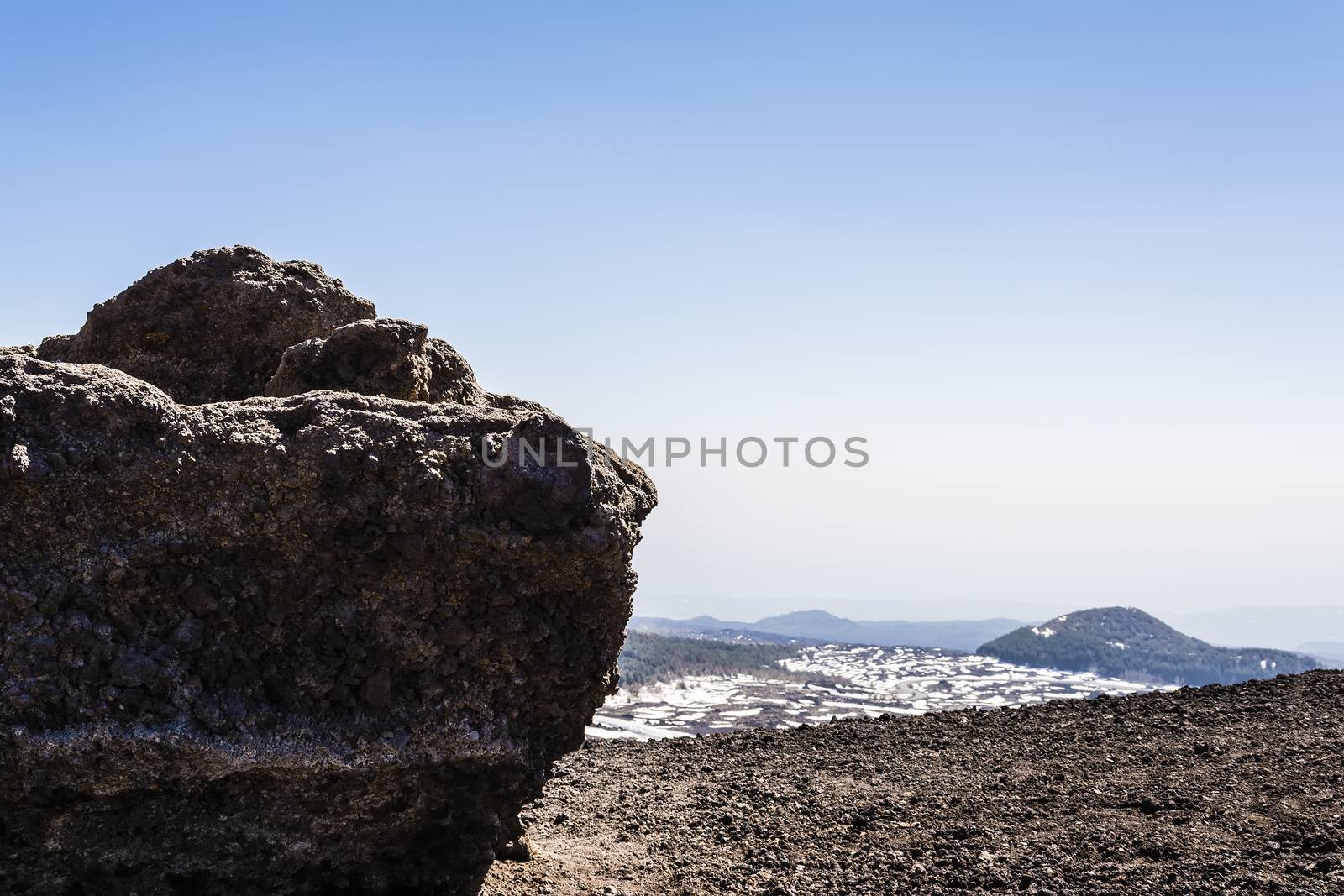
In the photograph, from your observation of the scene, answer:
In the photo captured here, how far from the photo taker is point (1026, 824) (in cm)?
1005

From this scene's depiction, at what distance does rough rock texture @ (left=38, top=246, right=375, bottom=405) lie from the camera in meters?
9.56

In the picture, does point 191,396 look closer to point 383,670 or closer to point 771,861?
point 383,670

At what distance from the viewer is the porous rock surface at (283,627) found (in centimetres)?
636

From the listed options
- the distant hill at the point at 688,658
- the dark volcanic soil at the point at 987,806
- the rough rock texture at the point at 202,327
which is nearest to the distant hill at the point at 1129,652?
the distant hill at the point at 688,658

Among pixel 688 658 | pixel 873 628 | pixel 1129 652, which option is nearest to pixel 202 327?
pixel 688 658

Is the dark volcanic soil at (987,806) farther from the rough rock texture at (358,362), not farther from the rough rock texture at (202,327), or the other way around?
the rough rock texture at (202,327)

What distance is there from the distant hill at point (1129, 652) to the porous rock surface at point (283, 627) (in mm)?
53094

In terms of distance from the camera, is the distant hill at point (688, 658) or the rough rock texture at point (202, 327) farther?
the distant hill at point (688, 658)

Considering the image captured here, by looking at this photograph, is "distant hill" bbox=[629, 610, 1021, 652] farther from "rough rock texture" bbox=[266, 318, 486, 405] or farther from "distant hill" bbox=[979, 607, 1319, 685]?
"rough rock texture" bbox=[266, 318, 486, 405]

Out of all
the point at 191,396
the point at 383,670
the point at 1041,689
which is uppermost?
the point at 191,396

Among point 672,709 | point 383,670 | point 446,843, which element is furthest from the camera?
point 672,709

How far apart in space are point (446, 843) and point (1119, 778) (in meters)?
7.26

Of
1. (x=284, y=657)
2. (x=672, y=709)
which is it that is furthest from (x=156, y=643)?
(x=672, y=709)

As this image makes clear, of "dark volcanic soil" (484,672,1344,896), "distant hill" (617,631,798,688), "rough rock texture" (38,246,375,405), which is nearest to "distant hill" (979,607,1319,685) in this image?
→ "distant hill" (617,631,798,688)
